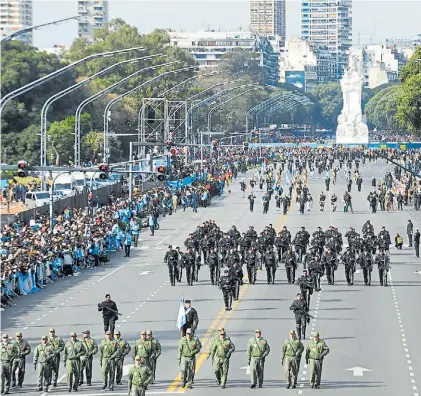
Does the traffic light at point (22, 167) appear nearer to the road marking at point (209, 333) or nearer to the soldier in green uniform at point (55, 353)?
the road marking at point (209, 333)

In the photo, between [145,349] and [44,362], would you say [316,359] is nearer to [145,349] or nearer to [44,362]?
[145,349]

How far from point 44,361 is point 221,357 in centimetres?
355

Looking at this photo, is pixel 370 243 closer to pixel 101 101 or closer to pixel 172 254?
pixel 172 254

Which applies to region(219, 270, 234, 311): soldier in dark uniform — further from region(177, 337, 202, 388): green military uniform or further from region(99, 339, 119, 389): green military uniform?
region(99, 339, 119, 389): green military uniform

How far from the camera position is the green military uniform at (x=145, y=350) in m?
31.8

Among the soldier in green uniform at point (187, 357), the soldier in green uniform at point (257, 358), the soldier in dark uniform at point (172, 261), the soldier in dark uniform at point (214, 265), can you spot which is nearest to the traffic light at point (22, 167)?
the soldier in dark uniform at point (172, 261)

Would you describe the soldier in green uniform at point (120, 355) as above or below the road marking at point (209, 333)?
above

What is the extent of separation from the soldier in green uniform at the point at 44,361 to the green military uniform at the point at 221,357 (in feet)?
10.7

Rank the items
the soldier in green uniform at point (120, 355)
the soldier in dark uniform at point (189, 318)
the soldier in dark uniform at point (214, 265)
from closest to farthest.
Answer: the soldier in green uniform at point (120, 355) → the soldier in dark uniform at point (189, 318) → the soldier in dark uniform at point (214, 265)

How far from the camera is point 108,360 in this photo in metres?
31.9

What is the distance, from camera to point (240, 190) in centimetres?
10619

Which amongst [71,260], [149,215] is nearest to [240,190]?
[149,215]

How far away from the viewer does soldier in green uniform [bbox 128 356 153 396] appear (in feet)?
96.6

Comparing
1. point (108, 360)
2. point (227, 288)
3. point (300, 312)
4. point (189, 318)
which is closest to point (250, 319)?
point (227, 288)
